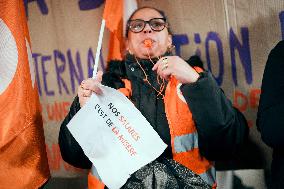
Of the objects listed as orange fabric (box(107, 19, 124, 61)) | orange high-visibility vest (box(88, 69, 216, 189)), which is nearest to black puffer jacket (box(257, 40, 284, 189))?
orange high-visibility vest (box(88, 69, 216, 189))

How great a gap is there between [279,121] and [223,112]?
27cm

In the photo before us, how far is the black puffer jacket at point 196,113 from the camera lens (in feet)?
Answer: 5.78

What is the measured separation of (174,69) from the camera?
174 cm

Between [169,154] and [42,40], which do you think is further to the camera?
[42,40]

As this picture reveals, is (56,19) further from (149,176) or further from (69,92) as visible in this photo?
(149,176)

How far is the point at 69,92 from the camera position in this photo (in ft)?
→ 8.98

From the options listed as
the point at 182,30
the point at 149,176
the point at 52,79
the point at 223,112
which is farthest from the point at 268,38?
the point at 52,79

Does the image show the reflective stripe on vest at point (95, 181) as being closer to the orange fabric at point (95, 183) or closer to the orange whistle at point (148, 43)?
the orange fabric at point (95, 183)

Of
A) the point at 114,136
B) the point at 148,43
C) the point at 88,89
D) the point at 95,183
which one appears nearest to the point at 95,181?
the point at 95,183

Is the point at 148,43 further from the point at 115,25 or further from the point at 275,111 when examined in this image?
the point at 275,111

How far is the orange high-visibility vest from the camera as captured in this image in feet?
6.18

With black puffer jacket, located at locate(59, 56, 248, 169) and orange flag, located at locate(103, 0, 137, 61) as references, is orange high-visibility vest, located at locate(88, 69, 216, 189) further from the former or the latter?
orange flag, located at locate(103, 0, 137, 61)

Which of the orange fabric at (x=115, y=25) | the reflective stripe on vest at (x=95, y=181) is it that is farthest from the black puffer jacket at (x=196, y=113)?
the orange fabric at (x=115, y=25)

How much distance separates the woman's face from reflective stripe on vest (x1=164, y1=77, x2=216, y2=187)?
0.99 feet
